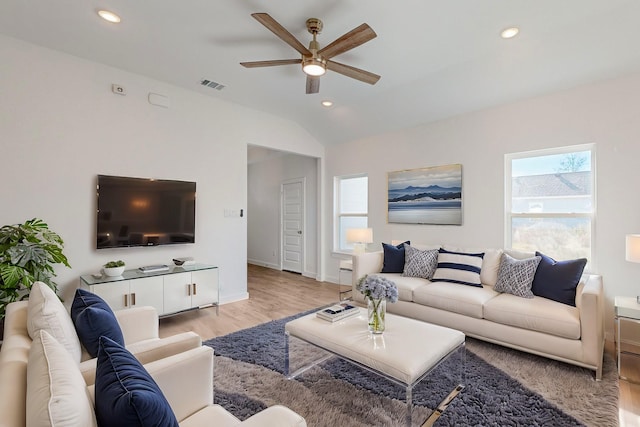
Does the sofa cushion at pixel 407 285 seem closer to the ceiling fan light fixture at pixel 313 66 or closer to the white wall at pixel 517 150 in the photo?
the white wall at pixel 517 150

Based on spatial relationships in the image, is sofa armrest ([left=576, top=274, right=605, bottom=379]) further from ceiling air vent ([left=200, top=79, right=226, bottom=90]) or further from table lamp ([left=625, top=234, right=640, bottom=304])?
ceiling air vent ([left=200, top=79, right=226, bottom=90])

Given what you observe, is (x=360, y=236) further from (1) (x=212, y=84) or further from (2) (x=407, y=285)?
(1) (x=212, y=84)

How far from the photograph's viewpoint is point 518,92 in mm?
3520

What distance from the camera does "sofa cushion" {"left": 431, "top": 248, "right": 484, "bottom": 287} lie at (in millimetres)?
3338

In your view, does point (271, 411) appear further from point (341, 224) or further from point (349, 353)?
point (341, 224)

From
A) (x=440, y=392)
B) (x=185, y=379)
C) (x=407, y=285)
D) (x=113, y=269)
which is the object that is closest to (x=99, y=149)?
(x=113, y=269)

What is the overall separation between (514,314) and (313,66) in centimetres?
275

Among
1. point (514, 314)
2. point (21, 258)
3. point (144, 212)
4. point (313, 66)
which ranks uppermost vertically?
point (313, 66)

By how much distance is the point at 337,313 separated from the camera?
8.23 feet

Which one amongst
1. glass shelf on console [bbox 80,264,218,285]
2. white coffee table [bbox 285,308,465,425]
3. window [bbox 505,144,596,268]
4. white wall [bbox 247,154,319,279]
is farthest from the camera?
white wall [bbox 247,154,319,279]

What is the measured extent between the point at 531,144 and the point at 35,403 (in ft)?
14.6

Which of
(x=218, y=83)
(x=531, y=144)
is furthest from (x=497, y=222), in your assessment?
(x=218, y=83)

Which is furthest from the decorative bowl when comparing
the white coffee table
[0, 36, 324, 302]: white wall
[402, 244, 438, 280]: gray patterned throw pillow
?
[402, 244, 438, 280]: gray patterned throw pillow

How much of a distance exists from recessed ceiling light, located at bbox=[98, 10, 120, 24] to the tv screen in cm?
158
